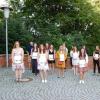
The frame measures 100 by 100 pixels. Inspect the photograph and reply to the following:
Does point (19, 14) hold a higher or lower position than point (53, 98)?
higher

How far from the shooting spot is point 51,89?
50.9 feet

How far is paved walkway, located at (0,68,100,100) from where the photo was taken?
13.6m

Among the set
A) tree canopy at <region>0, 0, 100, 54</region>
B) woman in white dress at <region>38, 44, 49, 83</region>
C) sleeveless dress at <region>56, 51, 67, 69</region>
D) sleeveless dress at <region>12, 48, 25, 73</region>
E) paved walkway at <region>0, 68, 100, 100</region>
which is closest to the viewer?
paved walkway at <region>0, 68, 100, 100</region>

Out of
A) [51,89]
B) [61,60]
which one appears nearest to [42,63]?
[61,60]

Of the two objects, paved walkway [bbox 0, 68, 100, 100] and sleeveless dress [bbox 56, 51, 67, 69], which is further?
sleeveless dress [bbox 56, 51, 67, 69]

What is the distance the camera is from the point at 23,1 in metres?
33.0

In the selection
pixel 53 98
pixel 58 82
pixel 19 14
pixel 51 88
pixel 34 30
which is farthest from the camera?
pixel 19 14

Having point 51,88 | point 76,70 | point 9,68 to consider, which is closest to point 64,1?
point 9,68

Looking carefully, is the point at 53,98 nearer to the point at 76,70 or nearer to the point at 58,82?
the point at 58,82

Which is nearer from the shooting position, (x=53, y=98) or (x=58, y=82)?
(x=53, y=98)

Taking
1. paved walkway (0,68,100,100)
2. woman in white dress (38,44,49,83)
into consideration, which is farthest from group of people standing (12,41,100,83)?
paved walkway (0,68,100,100)

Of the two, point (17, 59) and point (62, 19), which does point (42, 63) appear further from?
point (62, 19)

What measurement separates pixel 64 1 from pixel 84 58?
14.3 m

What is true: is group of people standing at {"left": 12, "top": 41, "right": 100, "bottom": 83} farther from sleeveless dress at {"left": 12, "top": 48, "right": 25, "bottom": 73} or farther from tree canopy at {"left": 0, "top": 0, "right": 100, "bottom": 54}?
tree canopy at {"left": 0, "top": 0, "right": 100, "bottom": 54}
